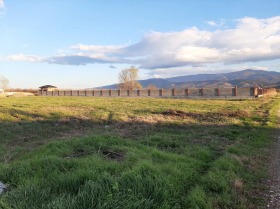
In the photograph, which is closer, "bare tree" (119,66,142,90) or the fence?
the fence

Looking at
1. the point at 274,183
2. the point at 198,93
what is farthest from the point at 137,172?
the point at 198,93

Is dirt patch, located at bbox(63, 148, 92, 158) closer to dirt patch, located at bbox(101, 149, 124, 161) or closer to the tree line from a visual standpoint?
dirt patch, located at bbox(101, 149, 124, 161)

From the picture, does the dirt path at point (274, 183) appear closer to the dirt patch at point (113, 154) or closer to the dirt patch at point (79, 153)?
the dirt patch at point (113, 154)

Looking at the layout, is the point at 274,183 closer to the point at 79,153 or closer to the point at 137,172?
the point at 137,172

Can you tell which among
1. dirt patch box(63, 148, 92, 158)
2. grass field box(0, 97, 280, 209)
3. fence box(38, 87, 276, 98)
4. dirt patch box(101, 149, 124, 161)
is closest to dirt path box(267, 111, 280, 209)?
grass field box(0, 97, 280, 209)

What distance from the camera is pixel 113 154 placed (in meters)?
8.73

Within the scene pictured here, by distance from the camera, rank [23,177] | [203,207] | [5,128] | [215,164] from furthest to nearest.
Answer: [5,128], [215,164], [23,177], [203,207]

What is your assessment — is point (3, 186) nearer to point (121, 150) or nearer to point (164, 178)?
point (164, 178)

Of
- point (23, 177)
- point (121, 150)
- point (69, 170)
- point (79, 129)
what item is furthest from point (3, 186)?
point (79, 129)

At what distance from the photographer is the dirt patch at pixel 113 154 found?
837cm

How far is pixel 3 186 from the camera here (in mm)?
6047

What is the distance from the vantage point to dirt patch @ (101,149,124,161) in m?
8.37

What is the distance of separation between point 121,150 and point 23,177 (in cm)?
319

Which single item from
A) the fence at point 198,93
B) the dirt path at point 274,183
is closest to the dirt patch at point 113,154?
the dirt path at point 274,183
